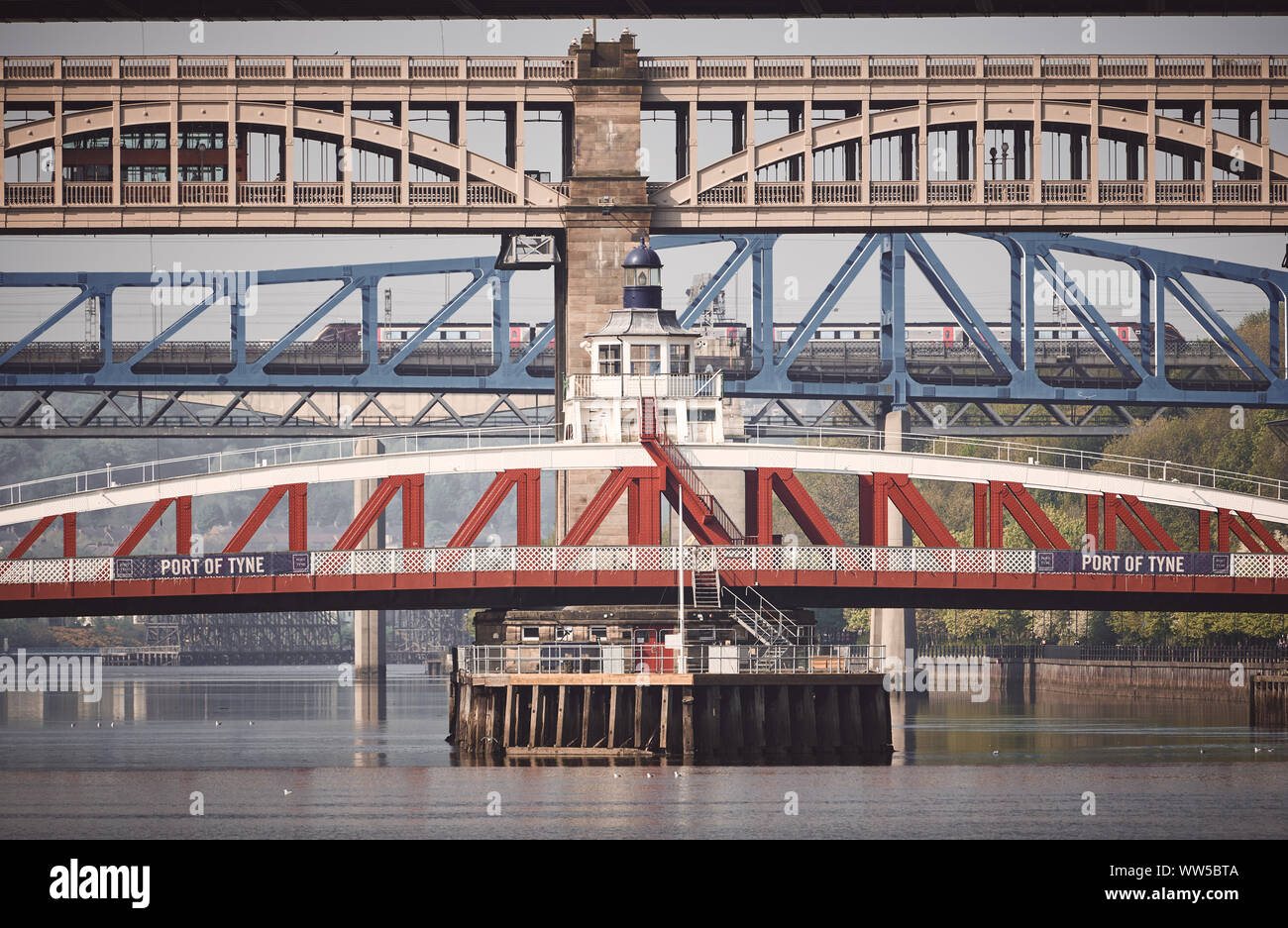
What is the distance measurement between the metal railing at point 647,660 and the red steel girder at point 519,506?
4499 mm

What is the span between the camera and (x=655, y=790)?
75.1 m

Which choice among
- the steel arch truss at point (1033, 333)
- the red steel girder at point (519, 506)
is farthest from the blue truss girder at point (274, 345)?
the red steel girder at point (519, 506)

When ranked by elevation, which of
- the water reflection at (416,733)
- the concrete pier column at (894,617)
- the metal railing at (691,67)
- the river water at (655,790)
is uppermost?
the metal railing at (691,67)

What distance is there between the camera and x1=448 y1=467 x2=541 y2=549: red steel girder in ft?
307

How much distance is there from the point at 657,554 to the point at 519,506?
8.49 m

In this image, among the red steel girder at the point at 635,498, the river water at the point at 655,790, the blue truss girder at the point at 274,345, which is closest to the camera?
the river water at the point at 655,790

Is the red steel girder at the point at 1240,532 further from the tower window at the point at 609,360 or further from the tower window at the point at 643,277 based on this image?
the tower window at the point at 609,360

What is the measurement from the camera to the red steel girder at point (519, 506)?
93.6 metres

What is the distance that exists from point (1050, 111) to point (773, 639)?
29.1m

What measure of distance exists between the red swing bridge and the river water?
257 inches

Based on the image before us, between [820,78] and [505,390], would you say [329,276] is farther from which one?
[820,78]

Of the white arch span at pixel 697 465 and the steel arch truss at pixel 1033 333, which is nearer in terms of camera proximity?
the white arch span at pixel 697 465

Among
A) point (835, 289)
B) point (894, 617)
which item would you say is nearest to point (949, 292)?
point (835, 289)
